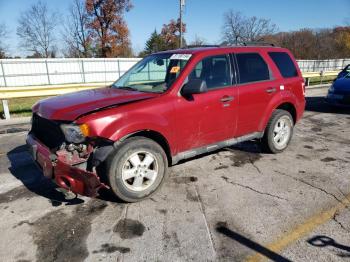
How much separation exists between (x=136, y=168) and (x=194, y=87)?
4.22ft

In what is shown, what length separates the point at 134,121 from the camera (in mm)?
3611

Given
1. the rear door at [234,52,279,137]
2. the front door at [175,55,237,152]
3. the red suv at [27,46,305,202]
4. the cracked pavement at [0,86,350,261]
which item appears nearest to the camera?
the cracked pavement at [0,86,350,261]

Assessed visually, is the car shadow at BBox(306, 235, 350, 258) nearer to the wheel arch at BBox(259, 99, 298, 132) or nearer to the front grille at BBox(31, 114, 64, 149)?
the wheel arch at BBox(259, 99, 298, 132)

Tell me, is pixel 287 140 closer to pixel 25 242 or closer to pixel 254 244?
pixel 254 244

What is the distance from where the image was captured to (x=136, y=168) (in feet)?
12.3

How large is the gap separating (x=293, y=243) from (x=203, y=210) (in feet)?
3.50

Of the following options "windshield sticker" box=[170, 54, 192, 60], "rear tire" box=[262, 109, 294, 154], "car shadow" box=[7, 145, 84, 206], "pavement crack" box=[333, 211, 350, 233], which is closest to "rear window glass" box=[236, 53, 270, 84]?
"rear tire" box=[262, 109, 294, 154]

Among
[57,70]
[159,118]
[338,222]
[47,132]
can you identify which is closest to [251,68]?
[159,118]

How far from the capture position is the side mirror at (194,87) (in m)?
3.94

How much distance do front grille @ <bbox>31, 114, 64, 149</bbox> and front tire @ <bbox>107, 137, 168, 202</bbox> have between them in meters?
0.70

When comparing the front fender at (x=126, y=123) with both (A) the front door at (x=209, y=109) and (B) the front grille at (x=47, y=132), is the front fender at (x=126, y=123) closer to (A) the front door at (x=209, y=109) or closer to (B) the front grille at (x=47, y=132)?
(A) the front door at (x=209, y=109)

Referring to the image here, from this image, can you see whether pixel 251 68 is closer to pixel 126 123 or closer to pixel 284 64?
pixel 284 64


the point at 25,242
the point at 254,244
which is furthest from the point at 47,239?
the point at 254,244

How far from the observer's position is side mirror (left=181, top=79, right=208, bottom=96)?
12.9 ft
